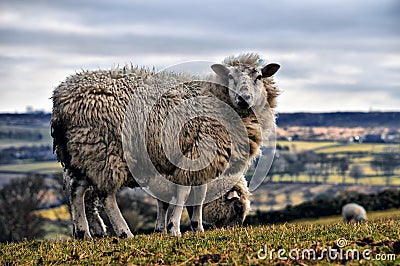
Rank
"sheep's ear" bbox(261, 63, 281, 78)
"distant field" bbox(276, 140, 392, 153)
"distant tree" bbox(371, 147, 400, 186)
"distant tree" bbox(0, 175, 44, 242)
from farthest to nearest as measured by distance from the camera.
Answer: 1. "distant field" bbox(276, 140, 392, 153)
2. "distant tree" bbox(371, 147, 400, 186)
3. "distant tree" bbox(0, 175, 44, 242)
4. "sheep's ear" bbox(261, 63, 281, 78)

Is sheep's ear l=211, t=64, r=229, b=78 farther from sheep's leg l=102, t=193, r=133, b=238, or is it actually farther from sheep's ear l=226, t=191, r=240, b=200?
sheep's leg l=102, t=193, r=133, b=238

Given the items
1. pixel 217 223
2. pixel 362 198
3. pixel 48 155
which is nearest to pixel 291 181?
pixel 48 155

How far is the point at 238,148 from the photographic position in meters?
11.7

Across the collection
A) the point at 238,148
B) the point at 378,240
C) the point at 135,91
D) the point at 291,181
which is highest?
the point at 135,91

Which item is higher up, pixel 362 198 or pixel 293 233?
pixel 293 233

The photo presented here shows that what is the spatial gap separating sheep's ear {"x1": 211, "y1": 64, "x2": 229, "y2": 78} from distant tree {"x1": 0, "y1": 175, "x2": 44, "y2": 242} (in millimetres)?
34491

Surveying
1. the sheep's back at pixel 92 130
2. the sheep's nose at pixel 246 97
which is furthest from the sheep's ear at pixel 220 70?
the sheep's back at pixel 92 130

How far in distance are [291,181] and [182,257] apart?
97.6 m

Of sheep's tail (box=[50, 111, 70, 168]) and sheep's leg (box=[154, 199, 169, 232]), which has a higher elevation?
sheep's tail (box=[50, 111, 70, 168])

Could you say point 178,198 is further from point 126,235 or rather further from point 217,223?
point 217,223

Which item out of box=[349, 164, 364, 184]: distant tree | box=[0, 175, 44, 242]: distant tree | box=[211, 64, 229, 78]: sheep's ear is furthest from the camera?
box=[349, 164, 364, 184]: distant tree

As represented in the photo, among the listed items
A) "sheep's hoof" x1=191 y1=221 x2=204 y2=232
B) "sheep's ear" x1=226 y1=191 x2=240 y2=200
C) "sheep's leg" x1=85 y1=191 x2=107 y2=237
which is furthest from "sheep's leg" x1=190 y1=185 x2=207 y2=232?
"sheep's leg" x1=85 y1=191 x2=107 y2=237

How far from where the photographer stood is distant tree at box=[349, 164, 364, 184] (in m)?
103

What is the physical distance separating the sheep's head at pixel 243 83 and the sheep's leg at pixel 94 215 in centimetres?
306
